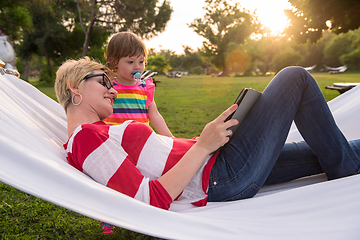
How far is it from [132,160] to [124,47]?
4.51 ft

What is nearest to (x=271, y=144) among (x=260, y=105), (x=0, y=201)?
(x=260, y=105)

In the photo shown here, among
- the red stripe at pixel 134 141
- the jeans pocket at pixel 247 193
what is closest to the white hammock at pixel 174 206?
the jeans pocket at pixel 247 193

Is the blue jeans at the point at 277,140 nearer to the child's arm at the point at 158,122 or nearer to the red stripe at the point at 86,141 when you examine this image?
the red stripe at the point at 86,141

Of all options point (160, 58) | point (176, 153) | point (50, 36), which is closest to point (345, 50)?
point (160, 58)

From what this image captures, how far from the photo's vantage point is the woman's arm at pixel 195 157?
123 centimetres

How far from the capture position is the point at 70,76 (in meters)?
1.57

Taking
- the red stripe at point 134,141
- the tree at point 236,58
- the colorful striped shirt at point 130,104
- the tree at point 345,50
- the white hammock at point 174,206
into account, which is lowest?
the tree at point 236,58

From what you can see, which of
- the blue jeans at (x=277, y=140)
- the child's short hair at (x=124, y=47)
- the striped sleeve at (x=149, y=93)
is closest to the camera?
the blue jeans at (x=277, y=140)

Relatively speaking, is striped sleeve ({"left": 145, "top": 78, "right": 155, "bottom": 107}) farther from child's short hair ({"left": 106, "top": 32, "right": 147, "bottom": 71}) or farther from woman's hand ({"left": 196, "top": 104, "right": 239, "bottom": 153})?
woman's hand ({"left": 196, "top": 104, "right": 239, "bottom": 153})

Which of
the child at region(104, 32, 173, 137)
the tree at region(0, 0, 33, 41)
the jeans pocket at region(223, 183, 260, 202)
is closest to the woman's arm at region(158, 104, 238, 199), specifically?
the jeans pocket at region(223, 183, 260, 202)

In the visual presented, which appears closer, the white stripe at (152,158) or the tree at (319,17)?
the white stripe at (152,158)

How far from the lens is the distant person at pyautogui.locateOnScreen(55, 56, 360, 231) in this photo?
1219mm

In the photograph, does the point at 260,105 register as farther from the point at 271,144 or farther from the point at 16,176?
the point at 16,176

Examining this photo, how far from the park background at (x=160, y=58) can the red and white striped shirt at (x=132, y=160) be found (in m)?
0.71
